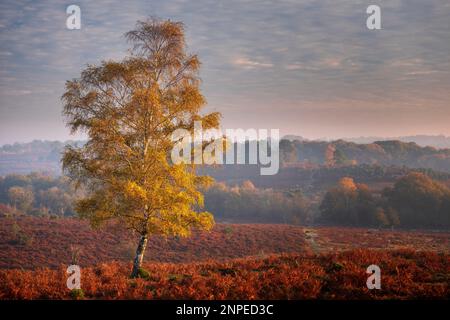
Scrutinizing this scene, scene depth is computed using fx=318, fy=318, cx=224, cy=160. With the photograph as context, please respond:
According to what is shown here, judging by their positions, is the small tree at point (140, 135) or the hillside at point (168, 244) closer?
the small tree at point (140, 135)

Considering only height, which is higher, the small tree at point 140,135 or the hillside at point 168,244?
the small tree at point 140,135

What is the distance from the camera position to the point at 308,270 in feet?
45.8

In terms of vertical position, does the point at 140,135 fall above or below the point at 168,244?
above

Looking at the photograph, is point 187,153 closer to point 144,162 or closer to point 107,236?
point 144,162

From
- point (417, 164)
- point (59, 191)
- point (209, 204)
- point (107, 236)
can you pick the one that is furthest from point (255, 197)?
point (417, 164)

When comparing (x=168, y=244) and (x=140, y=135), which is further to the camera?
(x=168, y=244)

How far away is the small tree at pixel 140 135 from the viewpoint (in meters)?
13.7

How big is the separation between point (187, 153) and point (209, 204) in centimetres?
9567

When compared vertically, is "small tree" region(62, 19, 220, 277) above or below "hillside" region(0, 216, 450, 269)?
above

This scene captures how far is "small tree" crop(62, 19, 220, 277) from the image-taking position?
1371cm

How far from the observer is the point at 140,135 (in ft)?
48.5

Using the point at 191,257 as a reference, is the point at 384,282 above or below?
above

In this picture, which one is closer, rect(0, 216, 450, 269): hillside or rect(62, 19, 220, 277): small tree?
rect(62, 19, 220, 277): small tree
